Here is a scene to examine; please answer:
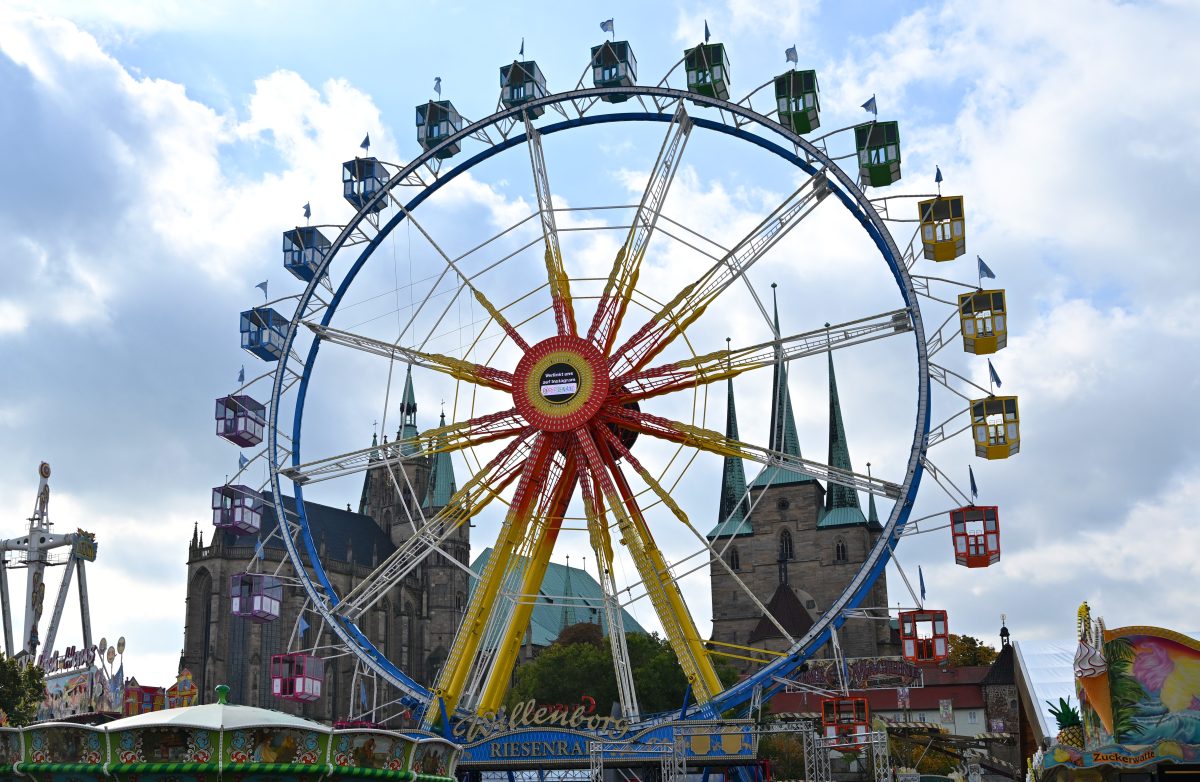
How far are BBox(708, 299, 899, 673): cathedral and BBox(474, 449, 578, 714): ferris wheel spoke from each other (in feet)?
188

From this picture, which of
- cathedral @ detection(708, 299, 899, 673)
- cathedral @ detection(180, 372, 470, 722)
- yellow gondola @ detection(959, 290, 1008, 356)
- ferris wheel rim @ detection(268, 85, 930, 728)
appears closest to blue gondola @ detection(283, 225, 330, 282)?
ferris wheel rim @ detection(268, 85, 930, 728)

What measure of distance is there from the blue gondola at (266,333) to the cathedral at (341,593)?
35353 millimetres

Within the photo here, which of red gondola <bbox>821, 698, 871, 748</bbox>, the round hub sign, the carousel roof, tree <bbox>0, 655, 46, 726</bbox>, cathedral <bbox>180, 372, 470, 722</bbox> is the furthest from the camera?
cathedral <bbox>180, 372, 470, 722</bbox>

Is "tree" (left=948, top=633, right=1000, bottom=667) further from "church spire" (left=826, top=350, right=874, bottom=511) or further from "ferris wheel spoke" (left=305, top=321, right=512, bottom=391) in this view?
"ferris wheel spoke" (left=305, top=321, right=512, bottom=391)

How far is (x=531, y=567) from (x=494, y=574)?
2.80 ft

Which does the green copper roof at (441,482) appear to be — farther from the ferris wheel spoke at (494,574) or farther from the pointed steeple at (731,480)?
the ferris wheel spoke at (494,574)

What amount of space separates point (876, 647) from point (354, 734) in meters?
71.3

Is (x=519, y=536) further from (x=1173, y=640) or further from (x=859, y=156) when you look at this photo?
(x=1173, y=640)

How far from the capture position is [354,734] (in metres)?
19.8

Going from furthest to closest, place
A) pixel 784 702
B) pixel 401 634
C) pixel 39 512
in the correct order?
pixel 401 634, pixel 784 702, pixel 39 512

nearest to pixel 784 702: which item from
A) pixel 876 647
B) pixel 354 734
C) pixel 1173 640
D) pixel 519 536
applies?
pixel 876 647

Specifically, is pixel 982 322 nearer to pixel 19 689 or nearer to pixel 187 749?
pixel 187 749

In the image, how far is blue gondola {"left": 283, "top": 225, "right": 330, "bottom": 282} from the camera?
36844mm

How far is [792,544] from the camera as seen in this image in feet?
307
